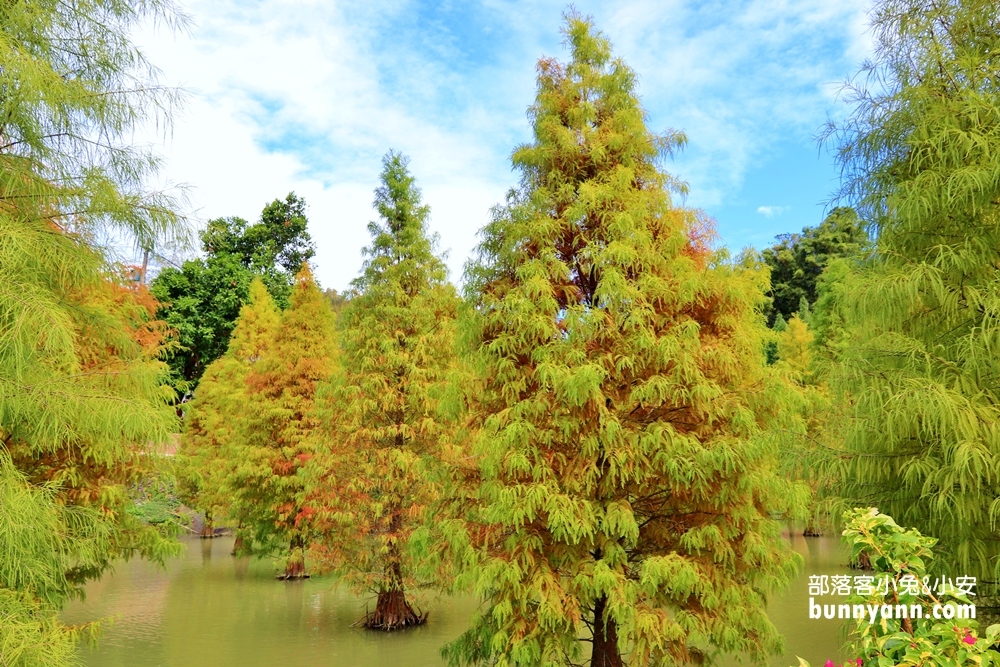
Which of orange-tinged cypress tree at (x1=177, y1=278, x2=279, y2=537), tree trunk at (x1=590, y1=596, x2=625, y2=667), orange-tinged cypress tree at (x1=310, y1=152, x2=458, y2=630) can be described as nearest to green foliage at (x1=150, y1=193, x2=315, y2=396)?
orange-tinged cypress tree at (x1=177, y1=278, x2=279, y2=537)

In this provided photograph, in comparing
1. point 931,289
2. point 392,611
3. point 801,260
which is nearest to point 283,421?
point 392,611

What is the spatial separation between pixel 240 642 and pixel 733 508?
8.68 meters

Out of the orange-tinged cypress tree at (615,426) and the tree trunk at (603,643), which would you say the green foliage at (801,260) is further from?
the tree trunk at (603,643)

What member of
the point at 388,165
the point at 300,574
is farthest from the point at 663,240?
the point at 300,574

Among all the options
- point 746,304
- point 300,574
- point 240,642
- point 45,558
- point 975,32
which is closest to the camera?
point 45,558

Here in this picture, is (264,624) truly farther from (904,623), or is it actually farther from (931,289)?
(904,623)

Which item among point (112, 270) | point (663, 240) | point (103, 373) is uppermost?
point (663, 240)

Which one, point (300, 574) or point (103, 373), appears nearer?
point (103, 373)

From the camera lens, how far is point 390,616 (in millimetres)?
12484

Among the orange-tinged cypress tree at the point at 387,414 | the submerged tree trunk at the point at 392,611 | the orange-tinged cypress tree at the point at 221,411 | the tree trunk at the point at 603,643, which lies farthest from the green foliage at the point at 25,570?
the orange-tinged cypress tree at the point at 221,411

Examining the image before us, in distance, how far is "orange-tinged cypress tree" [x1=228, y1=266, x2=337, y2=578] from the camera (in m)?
16.1

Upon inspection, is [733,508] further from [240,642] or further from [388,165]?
[388,165]

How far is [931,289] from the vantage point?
575 centimetres

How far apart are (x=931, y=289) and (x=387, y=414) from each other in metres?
9.01
